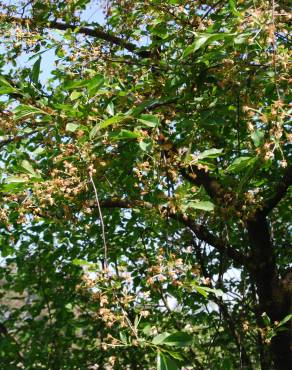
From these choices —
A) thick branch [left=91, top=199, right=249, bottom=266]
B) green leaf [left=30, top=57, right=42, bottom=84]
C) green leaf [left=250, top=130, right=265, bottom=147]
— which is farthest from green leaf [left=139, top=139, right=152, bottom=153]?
thick branch [left=91, top=199, right=249, bottom=266]

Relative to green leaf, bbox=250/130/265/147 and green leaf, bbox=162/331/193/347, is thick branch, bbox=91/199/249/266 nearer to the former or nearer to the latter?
green leaf, bbox=250/130/265/147

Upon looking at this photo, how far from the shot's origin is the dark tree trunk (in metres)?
3.47

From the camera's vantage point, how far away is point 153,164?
2.30 m

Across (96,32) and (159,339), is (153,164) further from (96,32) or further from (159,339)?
(96,32)

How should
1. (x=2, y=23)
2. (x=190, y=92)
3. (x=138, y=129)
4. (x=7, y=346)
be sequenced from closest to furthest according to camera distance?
(x=138, y=129), (x=190, y=92), (x=2, y=23), (x=7, y=346)

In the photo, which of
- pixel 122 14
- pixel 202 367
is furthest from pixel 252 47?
pixel 202 367

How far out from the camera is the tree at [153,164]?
198cm

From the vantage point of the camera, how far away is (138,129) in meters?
2.28

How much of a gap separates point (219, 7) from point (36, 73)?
4.31 ft

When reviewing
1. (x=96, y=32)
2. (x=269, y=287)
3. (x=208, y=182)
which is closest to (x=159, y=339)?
(x=208, y=182)

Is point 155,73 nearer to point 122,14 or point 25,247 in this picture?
point 122,14

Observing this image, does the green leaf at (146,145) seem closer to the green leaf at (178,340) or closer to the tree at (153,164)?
the tree at (153,164)

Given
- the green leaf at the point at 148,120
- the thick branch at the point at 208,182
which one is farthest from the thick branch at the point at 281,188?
the green leaf at the point at 148,120

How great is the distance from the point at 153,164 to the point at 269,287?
A: 5.62ft
